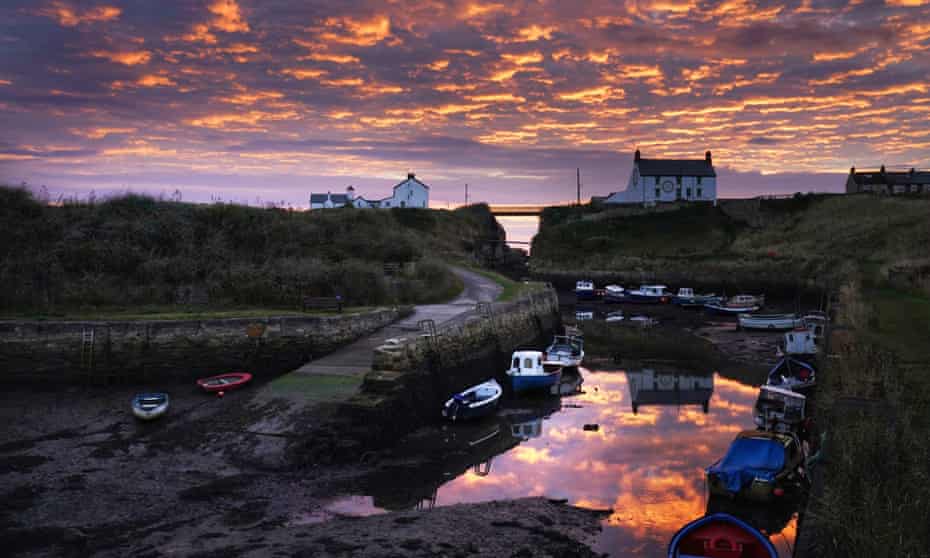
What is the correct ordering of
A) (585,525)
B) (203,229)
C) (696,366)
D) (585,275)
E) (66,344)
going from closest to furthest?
(585,525)
(66,344)
(696,366)
(203,229)
(585,275)

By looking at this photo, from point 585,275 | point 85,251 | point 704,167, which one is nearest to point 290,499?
point 85,251

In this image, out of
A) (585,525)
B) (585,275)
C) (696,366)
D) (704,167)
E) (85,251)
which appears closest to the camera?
(585,525)

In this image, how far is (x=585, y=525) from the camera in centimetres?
1537

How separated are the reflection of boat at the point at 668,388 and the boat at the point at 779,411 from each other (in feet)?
10.7

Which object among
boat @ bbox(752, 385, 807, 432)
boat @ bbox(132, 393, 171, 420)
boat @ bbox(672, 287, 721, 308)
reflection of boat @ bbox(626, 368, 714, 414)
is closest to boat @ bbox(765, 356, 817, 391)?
reflection of boat @ bbox(626, 368, 714, 414)

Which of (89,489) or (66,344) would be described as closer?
(89,489)

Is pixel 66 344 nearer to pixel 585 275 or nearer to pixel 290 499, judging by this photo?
pixel 290 499

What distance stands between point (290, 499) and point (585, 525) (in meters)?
6.82

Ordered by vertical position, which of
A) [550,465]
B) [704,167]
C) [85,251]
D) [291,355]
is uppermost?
[704,167]

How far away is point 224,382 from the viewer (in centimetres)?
2345

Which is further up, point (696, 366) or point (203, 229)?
point (203, 229)

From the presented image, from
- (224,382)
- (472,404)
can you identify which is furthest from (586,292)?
(224,382)

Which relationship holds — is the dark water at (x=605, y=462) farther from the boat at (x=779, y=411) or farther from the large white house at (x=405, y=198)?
the large white house at (x=405, y=198)

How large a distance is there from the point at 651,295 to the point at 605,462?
48.3 m
